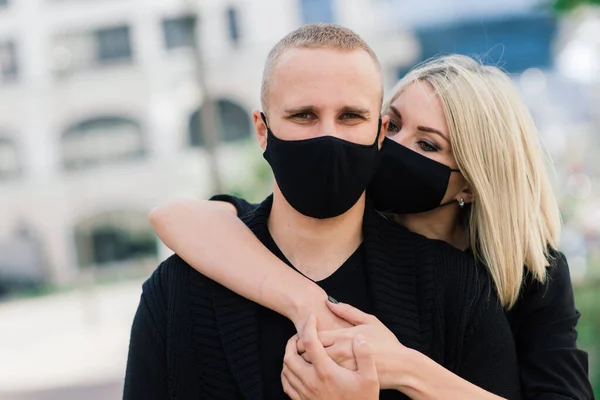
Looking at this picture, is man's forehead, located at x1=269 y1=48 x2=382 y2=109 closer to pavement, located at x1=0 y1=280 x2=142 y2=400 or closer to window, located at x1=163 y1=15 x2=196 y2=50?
pavement, located at x1=0 y1=280 x2=142 y2=400

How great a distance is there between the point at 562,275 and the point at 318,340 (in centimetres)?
109

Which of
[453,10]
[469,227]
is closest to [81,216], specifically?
[453,10]

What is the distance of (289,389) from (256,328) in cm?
21

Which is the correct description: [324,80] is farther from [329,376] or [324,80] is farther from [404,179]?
[329,376]

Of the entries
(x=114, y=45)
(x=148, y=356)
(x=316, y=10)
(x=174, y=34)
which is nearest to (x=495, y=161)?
(x=148, y=356)

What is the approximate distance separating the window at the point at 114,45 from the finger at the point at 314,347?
100 feet

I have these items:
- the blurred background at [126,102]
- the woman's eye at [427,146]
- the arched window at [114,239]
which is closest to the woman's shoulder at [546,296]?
the woman's eye at [427,146]

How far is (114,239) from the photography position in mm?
31625

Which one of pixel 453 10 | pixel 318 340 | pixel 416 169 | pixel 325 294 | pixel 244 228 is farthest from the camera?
pixel 453 10

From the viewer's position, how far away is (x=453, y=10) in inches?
1132

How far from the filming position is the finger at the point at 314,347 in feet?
6.50

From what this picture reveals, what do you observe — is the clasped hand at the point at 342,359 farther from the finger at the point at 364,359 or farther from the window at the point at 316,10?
the window at the point at 316,10

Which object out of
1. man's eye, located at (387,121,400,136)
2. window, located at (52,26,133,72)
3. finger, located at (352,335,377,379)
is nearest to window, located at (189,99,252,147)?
window, located at (52,26,133,72)

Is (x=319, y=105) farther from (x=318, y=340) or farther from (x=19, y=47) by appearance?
(x=19, y=47)
